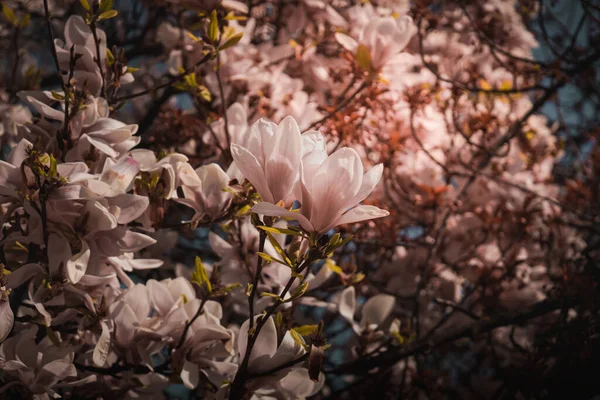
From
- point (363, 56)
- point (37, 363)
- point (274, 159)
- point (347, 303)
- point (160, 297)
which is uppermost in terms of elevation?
point (363, 56)

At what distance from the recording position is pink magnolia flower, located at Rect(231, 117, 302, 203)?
1.75ft

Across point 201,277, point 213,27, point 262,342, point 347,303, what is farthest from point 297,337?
point 213,27

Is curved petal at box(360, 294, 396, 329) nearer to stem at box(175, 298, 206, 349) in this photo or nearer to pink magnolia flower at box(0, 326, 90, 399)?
stem at box(175, 298, 206, 349)

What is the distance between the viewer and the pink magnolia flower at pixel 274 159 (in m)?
0.53

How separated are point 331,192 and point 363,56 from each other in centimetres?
42

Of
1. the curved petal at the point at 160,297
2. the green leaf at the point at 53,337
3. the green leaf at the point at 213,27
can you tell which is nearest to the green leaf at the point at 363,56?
the green leaf at the point at 213,27

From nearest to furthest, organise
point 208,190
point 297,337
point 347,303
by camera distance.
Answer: point 297,337, point 208,190, point 347,303

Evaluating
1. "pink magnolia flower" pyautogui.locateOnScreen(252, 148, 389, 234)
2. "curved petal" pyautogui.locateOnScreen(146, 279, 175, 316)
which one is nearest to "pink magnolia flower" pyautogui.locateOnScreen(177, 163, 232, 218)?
"curved petal" pyautogui.locateOnScreen(146, 279, 175, 316)

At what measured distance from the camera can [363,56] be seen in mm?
883

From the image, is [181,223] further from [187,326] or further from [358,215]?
[358,215]

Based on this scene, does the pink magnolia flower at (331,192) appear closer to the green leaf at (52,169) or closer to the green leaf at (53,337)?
the green leaf at (52,169)

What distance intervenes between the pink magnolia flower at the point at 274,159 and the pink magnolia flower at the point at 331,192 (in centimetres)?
2

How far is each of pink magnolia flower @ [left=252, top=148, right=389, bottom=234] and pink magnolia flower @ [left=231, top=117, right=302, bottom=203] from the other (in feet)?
0.05

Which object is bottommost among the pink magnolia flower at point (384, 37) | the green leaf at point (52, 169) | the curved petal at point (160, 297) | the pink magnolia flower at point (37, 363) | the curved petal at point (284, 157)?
the pink magnolia flower at point (37, 363)
